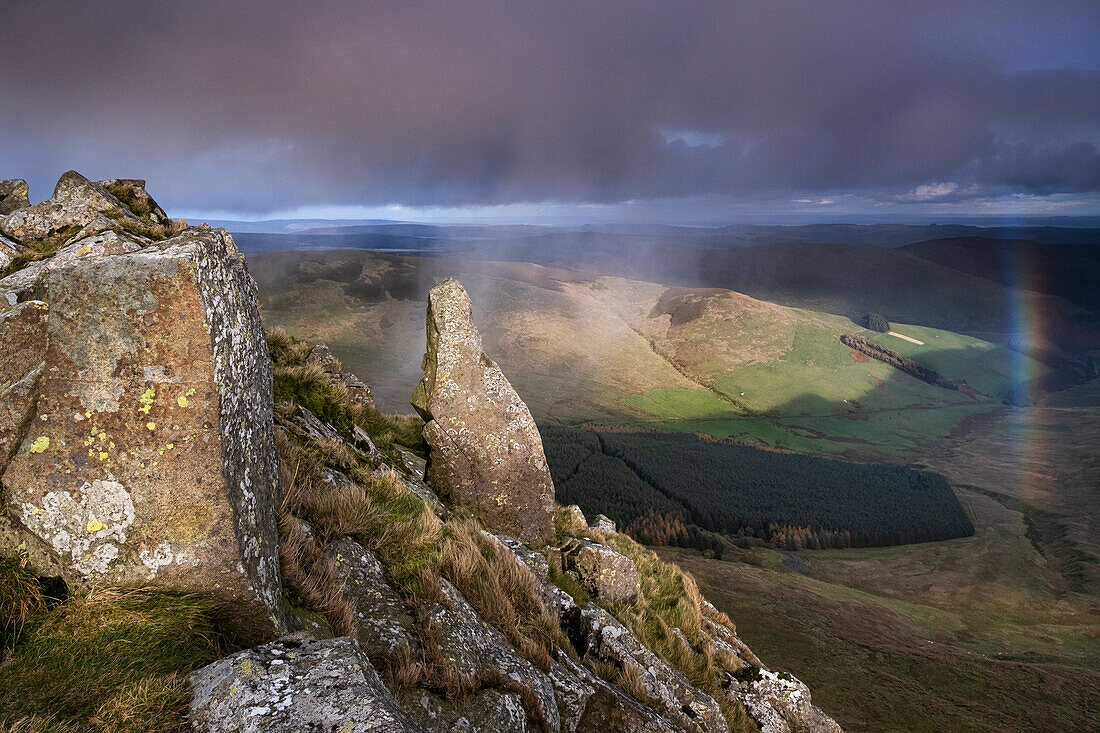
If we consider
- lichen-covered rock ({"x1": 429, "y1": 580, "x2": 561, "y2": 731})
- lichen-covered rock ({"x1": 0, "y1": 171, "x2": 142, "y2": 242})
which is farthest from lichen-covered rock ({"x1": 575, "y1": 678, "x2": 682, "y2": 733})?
lichen-covered rock ({"x1": 0, "y1": 171, "x2": 142, "y2": 242})

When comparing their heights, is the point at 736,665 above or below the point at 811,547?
above

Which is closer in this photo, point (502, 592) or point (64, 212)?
point (502, 592)

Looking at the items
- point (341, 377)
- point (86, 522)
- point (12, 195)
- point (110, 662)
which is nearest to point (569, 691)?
point (110, 662)

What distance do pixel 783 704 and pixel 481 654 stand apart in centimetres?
1248

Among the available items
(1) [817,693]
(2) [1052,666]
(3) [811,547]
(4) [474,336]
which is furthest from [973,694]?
(3) [811,547]

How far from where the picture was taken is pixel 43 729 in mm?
3785

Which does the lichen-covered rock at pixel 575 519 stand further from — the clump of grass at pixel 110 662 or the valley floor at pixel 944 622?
the valley floor at pixel 944 622

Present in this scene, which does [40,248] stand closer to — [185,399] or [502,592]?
[185,399]

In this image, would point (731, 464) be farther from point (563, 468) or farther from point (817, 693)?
point (817, 693)

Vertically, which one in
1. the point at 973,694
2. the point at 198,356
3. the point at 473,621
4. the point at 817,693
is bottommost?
the point at 973,694

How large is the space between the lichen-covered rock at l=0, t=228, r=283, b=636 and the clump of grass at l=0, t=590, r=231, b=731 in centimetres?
28

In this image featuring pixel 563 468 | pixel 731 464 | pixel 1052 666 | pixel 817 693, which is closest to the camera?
pixel 817 693

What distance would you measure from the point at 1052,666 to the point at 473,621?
92.7m

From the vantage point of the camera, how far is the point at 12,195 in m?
14.1
